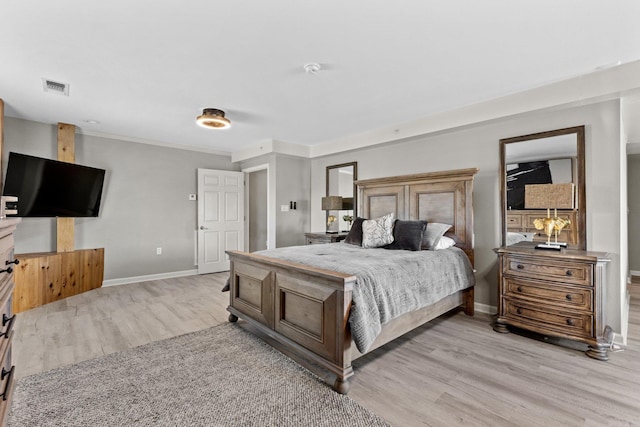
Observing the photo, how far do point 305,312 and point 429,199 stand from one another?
2.36m

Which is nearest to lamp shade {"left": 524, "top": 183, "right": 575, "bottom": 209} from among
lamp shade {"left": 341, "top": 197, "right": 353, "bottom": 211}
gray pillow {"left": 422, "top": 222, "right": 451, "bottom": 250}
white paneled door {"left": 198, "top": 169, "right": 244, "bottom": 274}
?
gray pillow {"left": 422, "top": 222, "right": 451, "bottom": 250}

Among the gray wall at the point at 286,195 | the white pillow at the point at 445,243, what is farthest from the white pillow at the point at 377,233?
the gray wall at the point at 286,195

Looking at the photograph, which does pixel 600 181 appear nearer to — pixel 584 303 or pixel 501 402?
pixel 584 303

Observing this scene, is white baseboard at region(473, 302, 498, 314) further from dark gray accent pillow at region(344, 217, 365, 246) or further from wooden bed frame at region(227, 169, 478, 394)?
dark gray accent pillow at region(344, 217, 365, 246)

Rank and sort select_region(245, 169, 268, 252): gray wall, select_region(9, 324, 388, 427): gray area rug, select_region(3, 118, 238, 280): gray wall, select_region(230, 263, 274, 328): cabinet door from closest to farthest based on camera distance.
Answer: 1. select_region(9, 324, 388, 427): gray area rug
2. select_region(230, 263, 274, 328): cabinet door
3. select_region(3, 118, 238, 280): gray wall
4. select_region(245, 169, 268, 252): gray wall

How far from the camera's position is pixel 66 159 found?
4250mm

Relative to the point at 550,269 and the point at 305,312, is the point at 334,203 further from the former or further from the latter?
Result: the point at 550,269

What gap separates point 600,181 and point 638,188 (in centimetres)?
384

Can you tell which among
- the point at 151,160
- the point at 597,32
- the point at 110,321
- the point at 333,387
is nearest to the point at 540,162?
the point at 597,32

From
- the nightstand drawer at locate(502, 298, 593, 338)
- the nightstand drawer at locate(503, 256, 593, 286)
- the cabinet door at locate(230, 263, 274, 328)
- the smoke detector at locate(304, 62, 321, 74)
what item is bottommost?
the nightstand drawer at locate(502, 298, 593, 338)

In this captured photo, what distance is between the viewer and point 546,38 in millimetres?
2137

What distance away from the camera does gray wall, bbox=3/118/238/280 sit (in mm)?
4137

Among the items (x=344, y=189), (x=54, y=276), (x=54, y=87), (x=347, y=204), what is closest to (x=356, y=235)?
(x=347, y=204)

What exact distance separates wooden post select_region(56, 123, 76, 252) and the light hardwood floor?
0.96 meters
